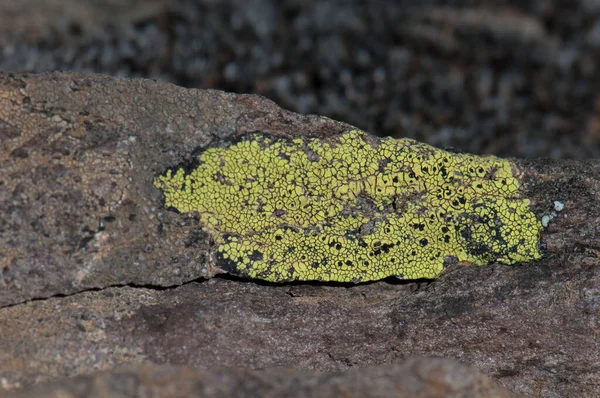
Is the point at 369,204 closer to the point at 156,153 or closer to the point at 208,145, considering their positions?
the point at 208,145

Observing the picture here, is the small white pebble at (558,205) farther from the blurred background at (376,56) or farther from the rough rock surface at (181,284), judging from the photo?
the blurred background at (376,56)

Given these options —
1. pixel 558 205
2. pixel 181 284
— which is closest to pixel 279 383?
pixel 181 284

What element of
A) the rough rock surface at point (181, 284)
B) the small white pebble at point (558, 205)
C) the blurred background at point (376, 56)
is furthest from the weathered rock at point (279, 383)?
the blurred background at point (376, 56)

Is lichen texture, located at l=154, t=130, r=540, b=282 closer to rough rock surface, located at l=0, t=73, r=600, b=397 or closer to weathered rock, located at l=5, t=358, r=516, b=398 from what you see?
rough rock surface, located at l=0, t=73, r=600, b=397

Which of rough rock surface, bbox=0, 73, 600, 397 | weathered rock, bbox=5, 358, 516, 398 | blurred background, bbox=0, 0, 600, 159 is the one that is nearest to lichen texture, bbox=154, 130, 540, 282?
rough rock surface, bbox=0, 73, 600, 397

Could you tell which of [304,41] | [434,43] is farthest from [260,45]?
[434,43]

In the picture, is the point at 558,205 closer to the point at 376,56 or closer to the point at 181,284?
the point at 181,284
